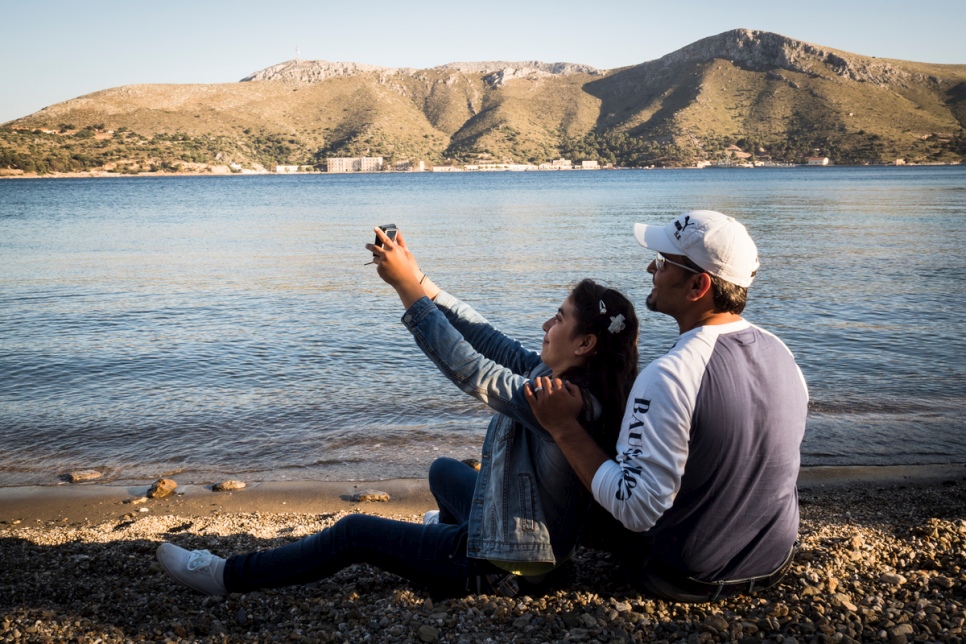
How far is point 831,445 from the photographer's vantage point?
8906 millimetres

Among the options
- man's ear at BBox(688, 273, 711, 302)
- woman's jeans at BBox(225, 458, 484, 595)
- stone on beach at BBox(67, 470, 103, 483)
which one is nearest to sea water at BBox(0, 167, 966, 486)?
stone on beach at BBox(67, 470, 103, 483)

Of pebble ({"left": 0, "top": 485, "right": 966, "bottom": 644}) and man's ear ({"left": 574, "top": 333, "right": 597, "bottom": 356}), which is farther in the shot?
pebble ({"left": 0, "top": 485, "right": 966, "bottom": 644})

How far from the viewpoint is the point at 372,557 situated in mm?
3869

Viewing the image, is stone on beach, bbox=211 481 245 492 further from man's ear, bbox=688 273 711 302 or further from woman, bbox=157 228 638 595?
man's ear, bbox=688 273 711 302

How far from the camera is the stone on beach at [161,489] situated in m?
7.59

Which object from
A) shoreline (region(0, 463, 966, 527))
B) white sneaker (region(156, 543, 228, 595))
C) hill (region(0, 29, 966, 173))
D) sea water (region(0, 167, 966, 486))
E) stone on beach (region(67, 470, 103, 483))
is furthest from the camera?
hill (region(0, 29, 966, 173))

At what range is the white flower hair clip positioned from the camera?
3246 millimetres

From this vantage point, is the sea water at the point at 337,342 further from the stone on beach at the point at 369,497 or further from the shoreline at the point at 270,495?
the stone on beach at the point at 369,497

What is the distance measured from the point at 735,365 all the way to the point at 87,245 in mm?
35945

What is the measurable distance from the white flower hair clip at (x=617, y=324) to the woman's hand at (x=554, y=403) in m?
0.32

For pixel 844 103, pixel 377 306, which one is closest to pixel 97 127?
pixel 844 103

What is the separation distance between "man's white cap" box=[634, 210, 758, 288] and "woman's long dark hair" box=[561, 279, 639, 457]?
0.99 feet

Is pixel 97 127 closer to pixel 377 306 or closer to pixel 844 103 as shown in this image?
pixel 844 103

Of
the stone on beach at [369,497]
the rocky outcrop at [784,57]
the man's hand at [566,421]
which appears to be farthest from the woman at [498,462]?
the rocky outcrop at [784,57]
